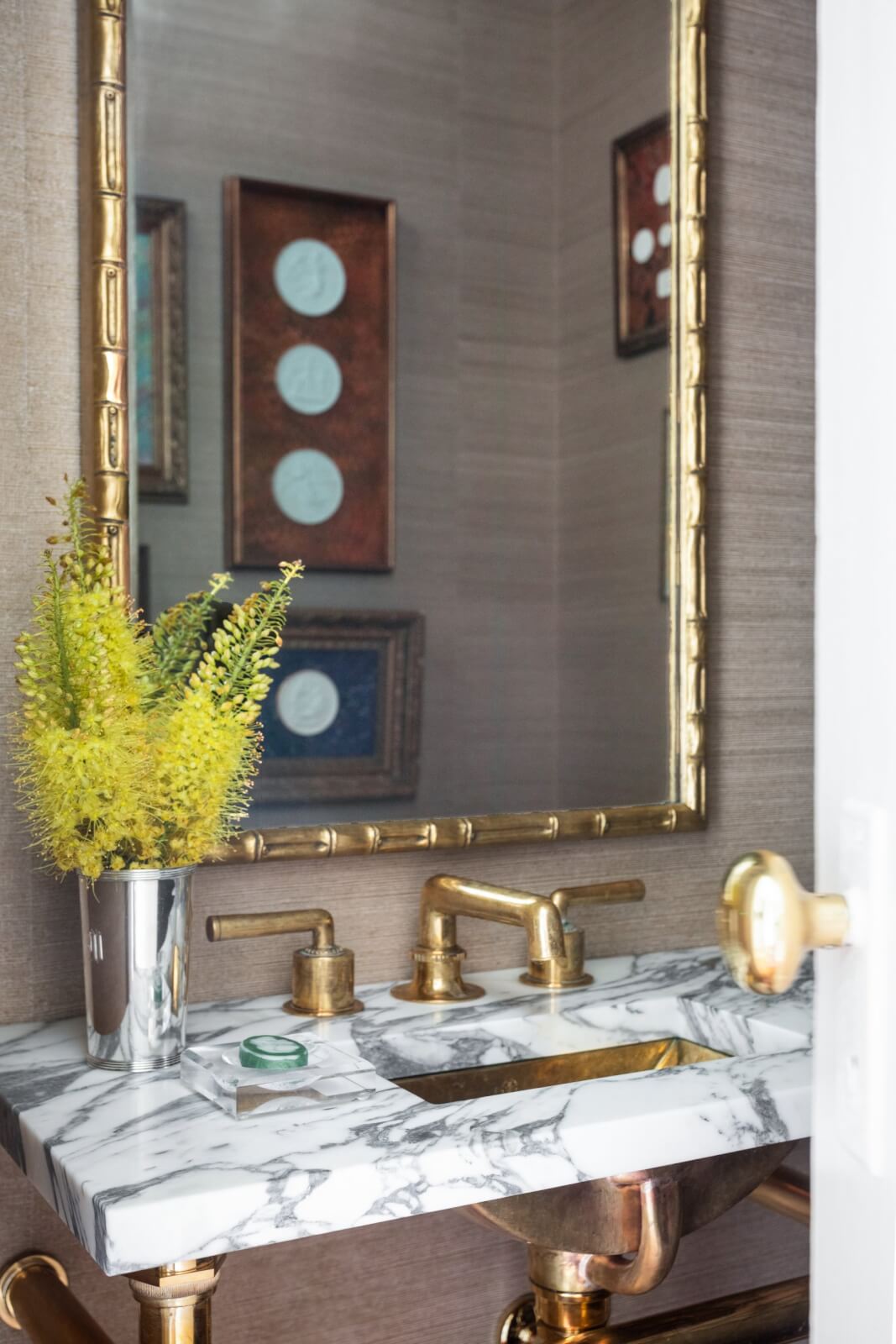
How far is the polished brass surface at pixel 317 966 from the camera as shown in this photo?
111cm

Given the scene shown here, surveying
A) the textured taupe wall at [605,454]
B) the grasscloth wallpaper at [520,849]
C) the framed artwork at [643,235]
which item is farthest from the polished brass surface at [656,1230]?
the framed artwork at [643,235]

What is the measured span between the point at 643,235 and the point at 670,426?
0.20 meters

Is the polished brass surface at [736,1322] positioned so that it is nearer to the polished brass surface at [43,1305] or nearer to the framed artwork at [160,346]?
the polished brass surface at [43,1305]

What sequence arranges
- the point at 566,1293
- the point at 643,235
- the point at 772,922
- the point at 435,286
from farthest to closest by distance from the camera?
the point at 643,235 → the point at 435,286 → the point at 566,1293 → the point at 772,922

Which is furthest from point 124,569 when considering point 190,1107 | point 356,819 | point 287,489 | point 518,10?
point 518,10

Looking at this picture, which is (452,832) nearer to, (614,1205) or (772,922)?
(614,1205)

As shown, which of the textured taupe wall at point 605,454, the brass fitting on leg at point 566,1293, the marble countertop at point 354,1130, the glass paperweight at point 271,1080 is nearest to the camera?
the marble countertop at point 354,1130

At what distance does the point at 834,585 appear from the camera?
529mm

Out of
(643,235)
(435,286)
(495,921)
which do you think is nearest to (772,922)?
(495,921)

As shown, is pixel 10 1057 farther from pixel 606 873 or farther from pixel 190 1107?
pixel 606 873

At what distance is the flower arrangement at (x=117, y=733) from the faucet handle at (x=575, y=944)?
39 centimetres

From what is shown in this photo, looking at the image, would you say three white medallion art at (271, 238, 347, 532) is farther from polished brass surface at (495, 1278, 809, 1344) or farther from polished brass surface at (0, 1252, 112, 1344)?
polished brass surface at (495, 1278, 809, 1344)

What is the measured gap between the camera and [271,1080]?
92cm

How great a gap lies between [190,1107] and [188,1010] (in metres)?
0.26
